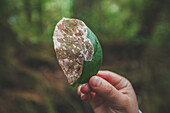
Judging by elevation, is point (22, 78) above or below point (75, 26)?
below

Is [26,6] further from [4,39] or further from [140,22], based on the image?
[140,22]

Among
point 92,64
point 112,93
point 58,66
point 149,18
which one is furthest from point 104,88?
point 149,18

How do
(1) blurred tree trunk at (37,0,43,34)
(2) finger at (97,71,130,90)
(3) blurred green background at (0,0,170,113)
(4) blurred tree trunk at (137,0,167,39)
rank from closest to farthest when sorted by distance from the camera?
(2) finger at (97,71,130,90), (3) blurred green background at (0,0,170,113), (4) blurred tree trunk at (137,0,167,39), (1) blurred tree trunk at (37,0,43,34)

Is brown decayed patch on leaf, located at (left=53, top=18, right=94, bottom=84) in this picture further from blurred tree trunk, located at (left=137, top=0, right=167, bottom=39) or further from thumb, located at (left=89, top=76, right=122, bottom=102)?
blurred tree trunk, located at (left=137, top=0, right=167, bottom=39)

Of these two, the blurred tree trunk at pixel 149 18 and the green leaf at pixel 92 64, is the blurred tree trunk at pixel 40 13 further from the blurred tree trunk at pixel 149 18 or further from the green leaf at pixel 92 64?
the green leaf at pixel 92 64

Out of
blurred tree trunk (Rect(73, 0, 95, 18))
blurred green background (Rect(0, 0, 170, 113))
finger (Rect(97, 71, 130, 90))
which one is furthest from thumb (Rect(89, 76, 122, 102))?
blurred tree trunk (Rect(73, 0, 95, 18))

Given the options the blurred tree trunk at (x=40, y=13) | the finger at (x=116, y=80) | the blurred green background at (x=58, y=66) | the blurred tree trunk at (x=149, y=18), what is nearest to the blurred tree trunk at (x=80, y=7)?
the blurred green background at (x=58, y=66)

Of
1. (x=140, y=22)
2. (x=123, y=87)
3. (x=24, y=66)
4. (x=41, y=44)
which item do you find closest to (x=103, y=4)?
(x=140, y=22)
